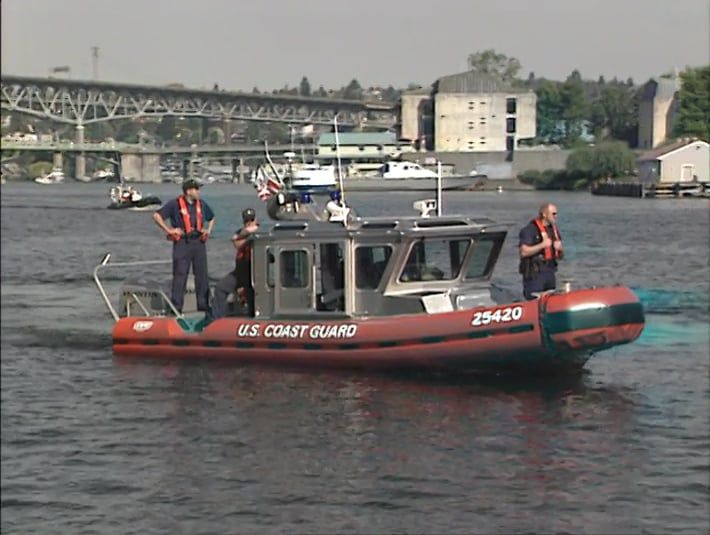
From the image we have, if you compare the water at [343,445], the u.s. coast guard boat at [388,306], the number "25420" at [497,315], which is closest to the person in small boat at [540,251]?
the u.s. coast guard boat at [388,306]

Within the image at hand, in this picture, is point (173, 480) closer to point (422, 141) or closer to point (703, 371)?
point (703, 371)

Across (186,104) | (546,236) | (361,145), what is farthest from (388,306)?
(186,104)

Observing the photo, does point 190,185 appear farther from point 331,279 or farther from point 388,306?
point 388,306

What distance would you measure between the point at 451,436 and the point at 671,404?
124 inches

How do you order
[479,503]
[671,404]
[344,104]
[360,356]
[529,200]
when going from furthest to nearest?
[529,200], [344,104], [360,356], [671,404], [479,503]

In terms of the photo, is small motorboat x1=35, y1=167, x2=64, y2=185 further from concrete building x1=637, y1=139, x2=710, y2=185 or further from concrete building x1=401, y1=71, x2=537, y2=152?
concrete building x1=401, y1=71, x2=537, y2=152

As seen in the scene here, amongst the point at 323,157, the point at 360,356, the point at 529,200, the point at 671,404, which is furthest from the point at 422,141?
the point at 529,200

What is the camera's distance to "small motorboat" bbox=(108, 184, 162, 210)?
7088 cm

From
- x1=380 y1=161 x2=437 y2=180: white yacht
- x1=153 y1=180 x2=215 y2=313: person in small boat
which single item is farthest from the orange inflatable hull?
x1=380 y1=161 x2=437 y2=180: white yacht

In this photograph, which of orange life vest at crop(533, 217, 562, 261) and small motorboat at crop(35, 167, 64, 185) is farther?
small motorboat at crop(35, 167, 64, 185)

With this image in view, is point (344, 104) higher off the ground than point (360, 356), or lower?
higher

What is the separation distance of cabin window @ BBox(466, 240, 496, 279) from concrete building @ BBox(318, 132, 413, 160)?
4.50 meters

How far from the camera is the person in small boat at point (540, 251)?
17469 mm

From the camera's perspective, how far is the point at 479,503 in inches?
484
